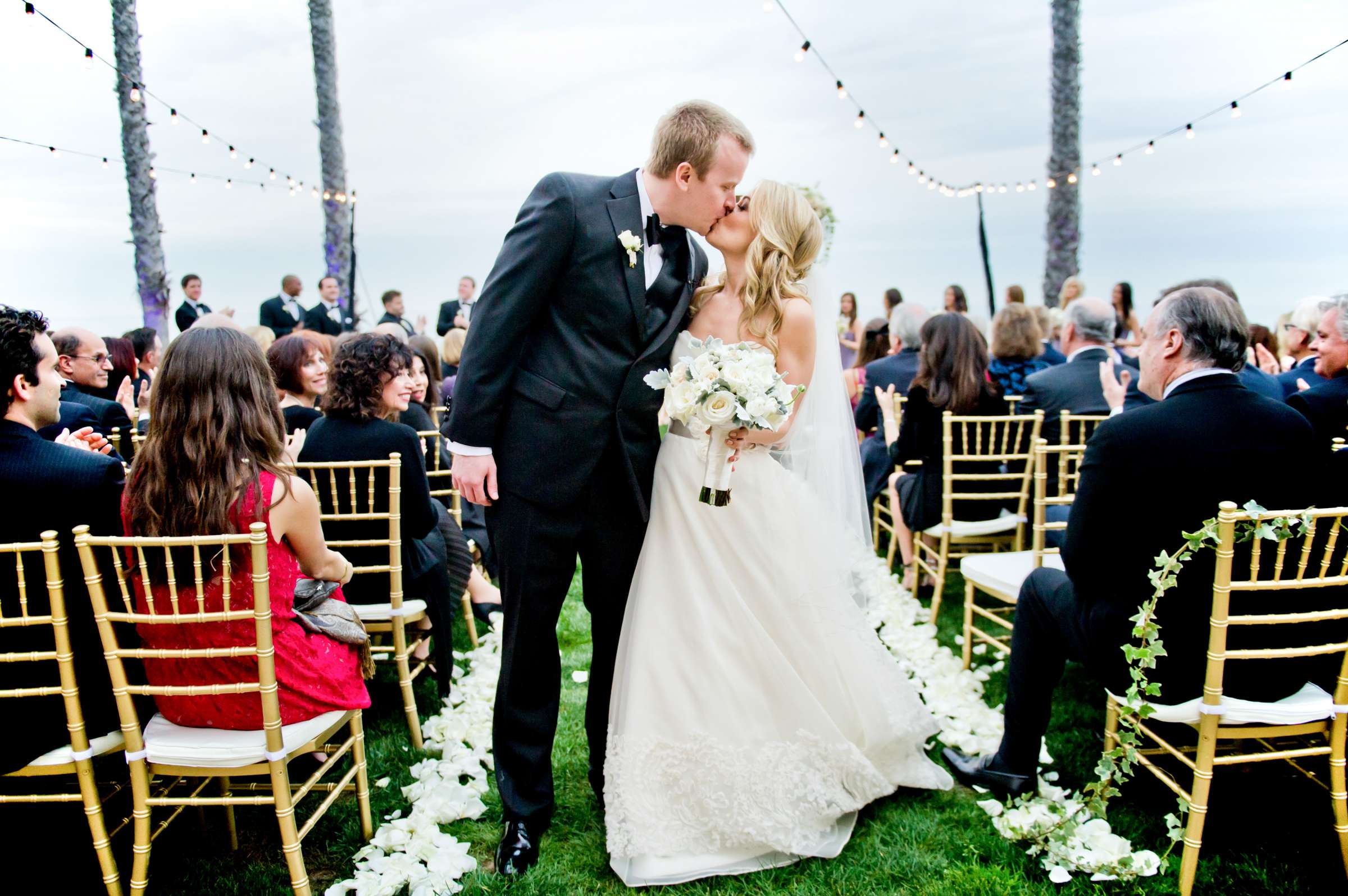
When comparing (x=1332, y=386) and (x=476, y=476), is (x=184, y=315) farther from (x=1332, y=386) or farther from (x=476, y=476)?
(x=1332, y=386)

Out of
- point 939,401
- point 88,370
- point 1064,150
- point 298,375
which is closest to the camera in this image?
point 298,375

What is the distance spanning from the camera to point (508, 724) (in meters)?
2.54

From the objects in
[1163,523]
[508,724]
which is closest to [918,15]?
[1163,523]

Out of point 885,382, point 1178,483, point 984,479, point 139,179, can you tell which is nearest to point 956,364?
point 984,479

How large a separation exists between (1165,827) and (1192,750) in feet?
0.95

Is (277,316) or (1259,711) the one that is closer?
(1259,711)

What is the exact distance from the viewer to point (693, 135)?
236cm

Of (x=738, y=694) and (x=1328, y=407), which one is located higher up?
(x=1328, y=407)

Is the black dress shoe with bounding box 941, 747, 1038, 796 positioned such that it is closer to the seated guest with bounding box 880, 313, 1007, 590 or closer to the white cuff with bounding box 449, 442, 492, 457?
the seated guest with bounding box 880, 313, 1007, 590

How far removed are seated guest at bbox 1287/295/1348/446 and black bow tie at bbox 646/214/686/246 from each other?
273 cm

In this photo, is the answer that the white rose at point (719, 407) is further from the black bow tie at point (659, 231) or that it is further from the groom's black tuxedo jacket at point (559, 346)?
the black bow tie at point (659, 231)

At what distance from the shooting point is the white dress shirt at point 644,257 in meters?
2.35

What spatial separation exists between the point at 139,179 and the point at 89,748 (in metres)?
10.7

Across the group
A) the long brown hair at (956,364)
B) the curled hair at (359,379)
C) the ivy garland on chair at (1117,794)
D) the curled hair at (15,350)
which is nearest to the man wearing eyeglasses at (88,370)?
the curled hair at (359,379)
